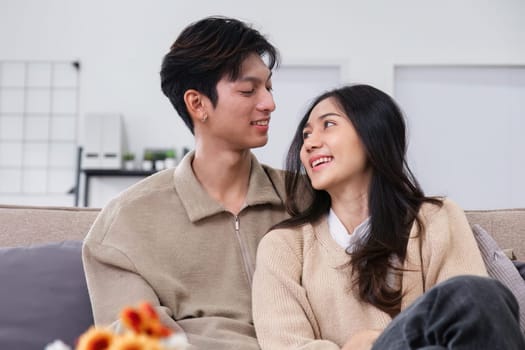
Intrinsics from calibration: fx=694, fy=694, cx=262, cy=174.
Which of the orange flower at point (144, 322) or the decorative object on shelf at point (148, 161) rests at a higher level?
the orange flower at point (144, 322)

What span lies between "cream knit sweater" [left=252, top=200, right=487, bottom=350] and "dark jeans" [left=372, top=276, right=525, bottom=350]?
1.25ft

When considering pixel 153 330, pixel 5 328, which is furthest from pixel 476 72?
pixel 153 330

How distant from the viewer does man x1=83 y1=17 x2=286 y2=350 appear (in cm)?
164

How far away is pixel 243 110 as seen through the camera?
1.90 m

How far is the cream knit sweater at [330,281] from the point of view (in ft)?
5.05

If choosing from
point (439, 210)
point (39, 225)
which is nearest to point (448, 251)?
point (439, 210)

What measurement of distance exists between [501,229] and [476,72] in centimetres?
375

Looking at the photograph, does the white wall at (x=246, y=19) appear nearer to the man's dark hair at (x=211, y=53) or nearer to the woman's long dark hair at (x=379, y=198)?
the man's dark hair at (x=211, y=53)

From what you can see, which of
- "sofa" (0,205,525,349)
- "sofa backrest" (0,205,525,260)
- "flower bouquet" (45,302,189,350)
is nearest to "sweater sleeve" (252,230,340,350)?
"sofa" (0,205,525,349)

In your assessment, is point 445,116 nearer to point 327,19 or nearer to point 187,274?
point 327,19

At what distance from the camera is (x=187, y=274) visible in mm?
1720

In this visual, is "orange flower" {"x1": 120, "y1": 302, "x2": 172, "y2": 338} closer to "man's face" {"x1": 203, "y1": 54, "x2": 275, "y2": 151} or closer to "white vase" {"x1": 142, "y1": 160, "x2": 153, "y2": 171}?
"man's face" {"x1": 203, "y1": 54, "x2": 275, "y2": 151}

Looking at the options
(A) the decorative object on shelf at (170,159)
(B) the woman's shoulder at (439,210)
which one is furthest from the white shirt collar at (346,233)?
(A) the decorative object on shelf at (170,159)

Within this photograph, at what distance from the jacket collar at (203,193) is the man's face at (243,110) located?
10cm
